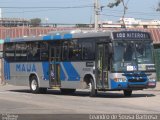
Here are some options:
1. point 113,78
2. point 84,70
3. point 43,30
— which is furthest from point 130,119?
point 43,30

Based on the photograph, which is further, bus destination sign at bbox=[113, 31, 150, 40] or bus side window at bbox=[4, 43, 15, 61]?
bus side window at bbox=[4, 43, 15, 61]

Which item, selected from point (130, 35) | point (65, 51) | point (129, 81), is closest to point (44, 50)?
point (65, 51)

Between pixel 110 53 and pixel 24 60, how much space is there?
7592 millimetres

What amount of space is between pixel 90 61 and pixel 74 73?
1533 mm

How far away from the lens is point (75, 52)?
26.0 m

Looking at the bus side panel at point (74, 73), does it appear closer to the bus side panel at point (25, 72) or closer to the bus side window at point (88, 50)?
the bus side window at point (88, 50)

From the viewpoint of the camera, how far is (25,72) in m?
29.9

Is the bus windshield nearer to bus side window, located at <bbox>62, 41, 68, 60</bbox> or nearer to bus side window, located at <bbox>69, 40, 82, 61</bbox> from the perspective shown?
bus side window, located at <bbox>69, 40, 82, 61</bbox>

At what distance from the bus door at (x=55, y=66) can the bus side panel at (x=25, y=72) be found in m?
0.52

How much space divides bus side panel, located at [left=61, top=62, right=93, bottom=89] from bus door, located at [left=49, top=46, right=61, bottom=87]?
462 mm

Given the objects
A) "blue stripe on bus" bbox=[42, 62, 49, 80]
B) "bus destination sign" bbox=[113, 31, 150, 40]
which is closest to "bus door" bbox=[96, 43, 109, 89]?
"bus destination sign" bbox=[113, 31, 150, 40]

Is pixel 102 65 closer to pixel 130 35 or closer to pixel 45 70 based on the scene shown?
pixel 130 35

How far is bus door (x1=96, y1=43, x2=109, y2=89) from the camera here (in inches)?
949

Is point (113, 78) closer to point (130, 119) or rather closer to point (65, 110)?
point (65, 110)
